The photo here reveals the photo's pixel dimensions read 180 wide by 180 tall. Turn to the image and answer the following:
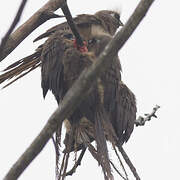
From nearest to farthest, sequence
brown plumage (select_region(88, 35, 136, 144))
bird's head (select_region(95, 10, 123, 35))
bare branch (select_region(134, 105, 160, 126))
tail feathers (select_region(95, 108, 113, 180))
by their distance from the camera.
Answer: tail feathers (select_region(95, 108, 113, 180)) → brown plumage (select_region(88, 35, 136, 144)) → bare branch (select_region(134, 105, 160, 126)) → bird's head (select_region(95, 10, 123, 35))

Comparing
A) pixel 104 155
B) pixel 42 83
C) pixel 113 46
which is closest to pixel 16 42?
pixel 42 83

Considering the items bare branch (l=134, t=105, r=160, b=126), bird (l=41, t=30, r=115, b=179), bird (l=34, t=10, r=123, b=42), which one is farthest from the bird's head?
bare branch (l=134, t=105, r=160, b=126)

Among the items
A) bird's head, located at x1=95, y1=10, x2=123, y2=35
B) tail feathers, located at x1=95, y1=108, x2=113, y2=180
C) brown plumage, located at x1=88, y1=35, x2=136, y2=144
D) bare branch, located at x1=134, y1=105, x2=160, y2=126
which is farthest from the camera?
bird's head, located at x1=95, y1=10, x2=123, y2=35

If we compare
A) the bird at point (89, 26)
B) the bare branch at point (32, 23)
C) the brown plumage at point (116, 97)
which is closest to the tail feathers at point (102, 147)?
the brown plumage at point (116, 97)

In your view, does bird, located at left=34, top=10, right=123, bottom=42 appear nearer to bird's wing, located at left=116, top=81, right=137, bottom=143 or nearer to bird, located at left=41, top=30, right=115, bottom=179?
bird, located at left=41, top=30, right=115, bottom=179

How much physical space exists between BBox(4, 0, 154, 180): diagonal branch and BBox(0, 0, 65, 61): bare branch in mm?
1540

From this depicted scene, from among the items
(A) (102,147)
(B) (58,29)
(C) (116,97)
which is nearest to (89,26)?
(B) (58,29)

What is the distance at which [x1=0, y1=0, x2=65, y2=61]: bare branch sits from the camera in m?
3.25

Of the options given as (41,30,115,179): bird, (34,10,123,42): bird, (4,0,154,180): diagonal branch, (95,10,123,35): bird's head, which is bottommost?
(4,0,154,180): diagonal branch

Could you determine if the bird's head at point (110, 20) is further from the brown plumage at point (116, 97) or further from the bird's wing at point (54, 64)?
the bird's wing at point (54, 64)

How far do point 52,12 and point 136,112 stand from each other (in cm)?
166

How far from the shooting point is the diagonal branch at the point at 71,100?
5.49 ft

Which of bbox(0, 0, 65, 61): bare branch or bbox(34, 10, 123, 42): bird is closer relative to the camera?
bbox(0, 0, 65, 61): bare branch

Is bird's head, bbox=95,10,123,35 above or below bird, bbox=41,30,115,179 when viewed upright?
above
